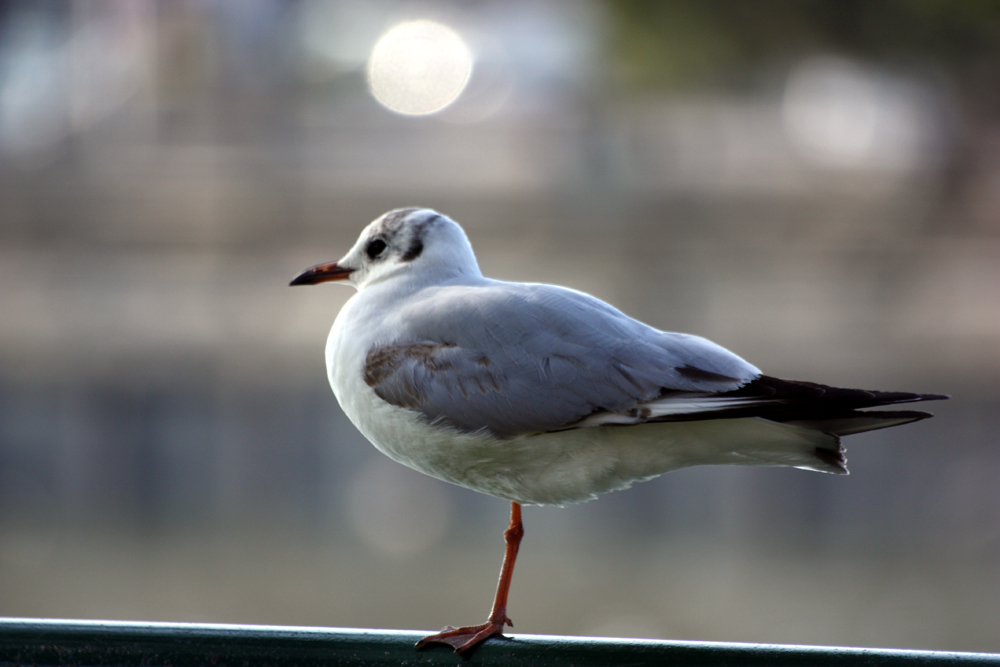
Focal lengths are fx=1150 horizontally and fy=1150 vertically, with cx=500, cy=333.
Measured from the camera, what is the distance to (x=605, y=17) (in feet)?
18.3

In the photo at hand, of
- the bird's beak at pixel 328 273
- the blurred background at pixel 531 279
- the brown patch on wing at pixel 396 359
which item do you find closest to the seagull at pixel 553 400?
the brown patch on wing at pixel 396 359

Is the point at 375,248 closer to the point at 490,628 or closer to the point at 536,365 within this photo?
the point at 536,365

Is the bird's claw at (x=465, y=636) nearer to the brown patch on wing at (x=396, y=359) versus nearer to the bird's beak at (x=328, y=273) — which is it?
the brown patch on wing at (x=396, y=359)

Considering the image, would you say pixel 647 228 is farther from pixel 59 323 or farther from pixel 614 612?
pixel 59 323

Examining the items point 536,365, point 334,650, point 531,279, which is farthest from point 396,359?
point 531,279

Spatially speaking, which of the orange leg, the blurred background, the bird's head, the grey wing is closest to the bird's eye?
the bird's head

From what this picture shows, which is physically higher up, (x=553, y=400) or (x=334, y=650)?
(x=553, y=400)

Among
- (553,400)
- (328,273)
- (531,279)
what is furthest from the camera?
(531,279)

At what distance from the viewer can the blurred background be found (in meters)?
4.10

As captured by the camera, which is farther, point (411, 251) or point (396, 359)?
point (411, 251)

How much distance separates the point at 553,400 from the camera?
88 centimetres

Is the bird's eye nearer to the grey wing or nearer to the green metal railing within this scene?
the grey wing

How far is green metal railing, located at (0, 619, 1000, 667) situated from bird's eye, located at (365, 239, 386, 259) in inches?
13.5

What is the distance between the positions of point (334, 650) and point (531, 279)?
155 inches
